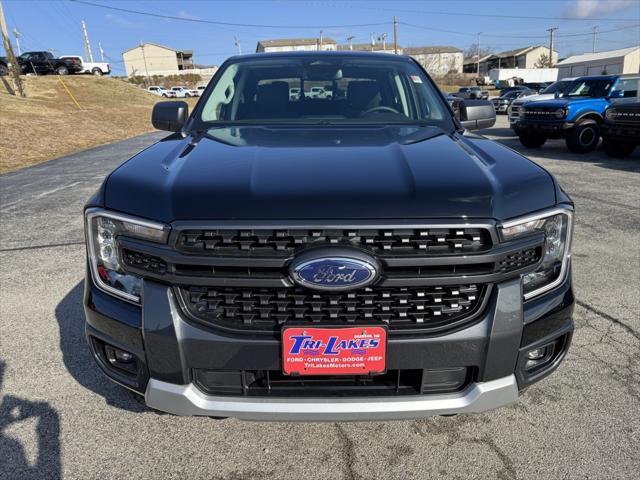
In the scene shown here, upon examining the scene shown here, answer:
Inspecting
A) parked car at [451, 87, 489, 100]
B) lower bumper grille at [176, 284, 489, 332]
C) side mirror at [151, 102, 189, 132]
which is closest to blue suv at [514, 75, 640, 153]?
parked car at [451, 87, 489, 100]

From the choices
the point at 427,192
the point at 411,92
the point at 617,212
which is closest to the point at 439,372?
the point at 427,192

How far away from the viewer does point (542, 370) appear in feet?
6.64

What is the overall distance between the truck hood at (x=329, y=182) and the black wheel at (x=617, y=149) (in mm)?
10531

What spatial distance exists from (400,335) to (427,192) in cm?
54

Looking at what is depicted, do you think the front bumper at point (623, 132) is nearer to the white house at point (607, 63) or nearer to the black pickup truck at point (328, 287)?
the black pickup truck at point (328, 287)

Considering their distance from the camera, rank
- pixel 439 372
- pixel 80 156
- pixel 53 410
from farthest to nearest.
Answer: pixel 80 156, pixel 53 410, pixel 439 372

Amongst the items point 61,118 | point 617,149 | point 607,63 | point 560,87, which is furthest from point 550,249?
point 607,63

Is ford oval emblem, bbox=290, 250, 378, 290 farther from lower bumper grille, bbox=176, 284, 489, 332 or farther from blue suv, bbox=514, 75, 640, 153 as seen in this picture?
blue suv, bbox=514, 75, 640, 153

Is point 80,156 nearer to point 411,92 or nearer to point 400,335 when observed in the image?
point 411,92

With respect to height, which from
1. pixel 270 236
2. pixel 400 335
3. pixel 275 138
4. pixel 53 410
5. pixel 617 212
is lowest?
pixel 617 212

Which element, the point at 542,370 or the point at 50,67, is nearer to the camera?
the point at 542,370

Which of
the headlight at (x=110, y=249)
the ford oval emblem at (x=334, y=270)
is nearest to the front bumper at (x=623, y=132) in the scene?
the ford oval emblem at (x=334, y=270)

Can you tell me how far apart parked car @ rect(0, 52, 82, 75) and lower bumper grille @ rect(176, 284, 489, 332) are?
42559 millimetres

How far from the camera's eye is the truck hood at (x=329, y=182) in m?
1.77
